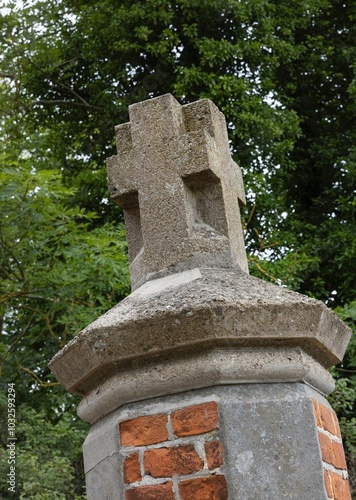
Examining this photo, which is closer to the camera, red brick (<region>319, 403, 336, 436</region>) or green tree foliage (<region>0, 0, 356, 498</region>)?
red brick (<region>319, 403, 336, 436</region>)

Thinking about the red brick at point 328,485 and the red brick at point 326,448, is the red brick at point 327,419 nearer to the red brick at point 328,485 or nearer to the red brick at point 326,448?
the red brick at point 326,448

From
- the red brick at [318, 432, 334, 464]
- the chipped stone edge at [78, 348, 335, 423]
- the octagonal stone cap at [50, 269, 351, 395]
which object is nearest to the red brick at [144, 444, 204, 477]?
the chipped stone edge at [78, 348, 335, 423]

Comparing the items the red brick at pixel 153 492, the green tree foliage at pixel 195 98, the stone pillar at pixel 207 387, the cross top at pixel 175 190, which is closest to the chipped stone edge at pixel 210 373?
the stone pillar at pixel 207 387

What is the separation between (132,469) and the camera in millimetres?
2355

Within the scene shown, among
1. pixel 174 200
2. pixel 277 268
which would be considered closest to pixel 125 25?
pixel 277 268

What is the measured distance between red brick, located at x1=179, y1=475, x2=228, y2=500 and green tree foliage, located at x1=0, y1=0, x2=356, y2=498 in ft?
18.4

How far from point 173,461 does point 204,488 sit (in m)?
0.12

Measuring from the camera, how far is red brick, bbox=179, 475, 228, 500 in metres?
2.23

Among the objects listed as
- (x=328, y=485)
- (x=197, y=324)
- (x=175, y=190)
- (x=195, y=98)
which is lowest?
(x=328, y=485)

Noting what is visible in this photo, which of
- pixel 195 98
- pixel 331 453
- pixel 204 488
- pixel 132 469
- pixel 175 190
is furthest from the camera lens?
pixel 195 98

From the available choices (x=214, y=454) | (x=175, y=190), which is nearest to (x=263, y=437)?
(x=214, y=454)

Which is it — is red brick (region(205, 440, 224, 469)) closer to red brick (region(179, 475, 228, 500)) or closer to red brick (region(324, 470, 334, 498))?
red brick (region(179, 475, 228, 500))

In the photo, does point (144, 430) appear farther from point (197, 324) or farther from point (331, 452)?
point (331, 452)

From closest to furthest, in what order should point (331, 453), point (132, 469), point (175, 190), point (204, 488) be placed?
point (204, 488) → point (132, 469) → point (331, 453) → point (175, 190)
